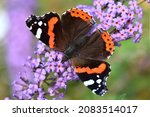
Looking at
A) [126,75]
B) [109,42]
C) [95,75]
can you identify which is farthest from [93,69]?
[126,75]

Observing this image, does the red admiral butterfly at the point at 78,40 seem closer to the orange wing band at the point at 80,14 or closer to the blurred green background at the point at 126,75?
the orange wing band at the point at 80,14

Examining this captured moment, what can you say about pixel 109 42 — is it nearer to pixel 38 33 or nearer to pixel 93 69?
pixel 93 69

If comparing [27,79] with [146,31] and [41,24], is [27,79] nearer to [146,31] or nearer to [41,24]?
[41,24]

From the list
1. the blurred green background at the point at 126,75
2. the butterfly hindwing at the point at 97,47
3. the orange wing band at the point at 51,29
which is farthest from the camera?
the blurred green background at the point at 126,75

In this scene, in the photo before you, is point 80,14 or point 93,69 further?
point 80,14

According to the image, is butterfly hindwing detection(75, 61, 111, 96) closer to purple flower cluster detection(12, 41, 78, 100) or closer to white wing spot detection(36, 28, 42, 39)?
purple flower cluster detection(12, 41, 78, 100)

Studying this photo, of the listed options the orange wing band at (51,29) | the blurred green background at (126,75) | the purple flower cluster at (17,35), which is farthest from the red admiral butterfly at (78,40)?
the purple flower cluster at (17,35)

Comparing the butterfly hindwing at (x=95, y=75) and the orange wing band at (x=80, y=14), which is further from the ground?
the orange wing band at (x=80, y=14)
